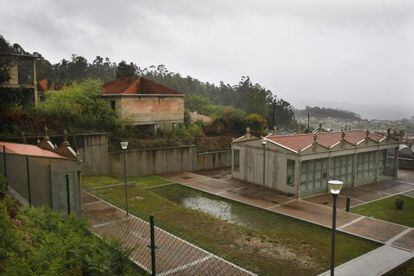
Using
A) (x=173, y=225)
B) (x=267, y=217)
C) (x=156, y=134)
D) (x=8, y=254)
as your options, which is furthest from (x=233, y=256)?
(x=156, y=134)

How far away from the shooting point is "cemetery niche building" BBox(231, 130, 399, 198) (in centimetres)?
Answer: 2570

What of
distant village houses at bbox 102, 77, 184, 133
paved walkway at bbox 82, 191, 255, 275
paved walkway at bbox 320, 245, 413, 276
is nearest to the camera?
paved walkway at bbox 82, 191, 255, 275

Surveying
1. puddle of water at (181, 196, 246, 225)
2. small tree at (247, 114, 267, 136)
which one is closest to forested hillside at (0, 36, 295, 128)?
small tree at (247, 114, 267, 136)

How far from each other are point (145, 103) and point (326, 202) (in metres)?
21.5

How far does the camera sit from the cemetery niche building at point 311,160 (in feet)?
84.3

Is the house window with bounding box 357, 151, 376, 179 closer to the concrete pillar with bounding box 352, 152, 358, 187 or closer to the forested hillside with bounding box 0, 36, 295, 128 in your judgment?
the concrete pillar with bounding box 352, 152, 358, 187

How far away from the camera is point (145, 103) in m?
38.2

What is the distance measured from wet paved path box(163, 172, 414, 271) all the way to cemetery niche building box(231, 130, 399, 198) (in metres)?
0.78

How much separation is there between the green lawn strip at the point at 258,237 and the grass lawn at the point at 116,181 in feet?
12.8

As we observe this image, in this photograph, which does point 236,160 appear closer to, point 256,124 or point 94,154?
point 94,154

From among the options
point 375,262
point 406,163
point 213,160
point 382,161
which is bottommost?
point 375,262

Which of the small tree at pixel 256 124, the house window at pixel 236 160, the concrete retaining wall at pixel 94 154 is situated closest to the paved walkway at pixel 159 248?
the concrete retaining wall at pixel 94 154

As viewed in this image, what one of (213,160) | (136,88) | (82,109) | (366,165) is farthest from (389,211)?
(136,88)

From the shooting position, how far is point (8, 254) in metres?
7.15
